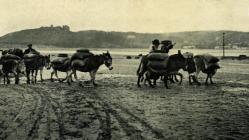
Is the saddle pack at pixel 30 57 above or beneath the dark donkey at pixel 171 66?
above

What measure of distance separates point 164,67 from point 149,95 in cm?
296

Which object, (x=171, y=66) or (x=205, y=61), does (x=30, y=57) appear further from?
(x=205, y=61)

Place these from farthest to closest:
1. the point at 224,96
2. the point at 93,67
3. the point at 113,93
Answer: the point at 93,67 → the point at 113,93 → the point at 224,96

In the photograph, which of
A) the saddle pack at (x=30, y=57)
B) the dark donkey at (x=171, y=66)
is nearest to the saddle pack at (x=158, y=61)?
the dark donkey at (x=171, y=66)

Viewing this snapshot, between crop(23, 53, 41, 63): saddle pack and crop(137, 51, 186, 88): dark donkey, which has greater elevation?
crop(23, 53, 41, 63): saddle pack

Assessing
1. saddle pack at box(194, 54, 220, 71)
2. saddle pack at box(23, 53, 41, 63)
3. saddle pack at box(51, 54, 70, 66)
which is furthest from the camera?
saddle pack at box(51, 54, 70, 66)

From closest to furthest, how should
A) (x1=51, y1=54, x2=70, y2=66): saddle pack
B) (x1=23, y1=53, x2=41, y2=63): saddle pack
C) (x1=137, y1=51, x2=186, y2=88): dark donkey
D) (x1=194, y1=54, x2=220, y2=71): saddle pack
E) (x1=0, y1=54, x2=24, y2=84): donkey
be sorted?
(x1=137, y1=51, x2=186, y2=88): dark donkey < (x1=194, y1=54, x2=220, y2=71): saddle pack < (x1=0, y1=54, x2=24, y2=84): donkey < (x1=23, y1=53, x2=41, y2=63): saddle pack < (x1=51, y1=54, x2=70, y2=66): saddle pack

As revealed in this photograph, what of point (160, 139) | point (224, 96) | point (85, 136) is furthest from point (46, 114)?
point (224, 96)

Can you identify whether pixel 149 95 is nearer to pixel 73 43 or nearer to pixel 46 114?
pixel 46 114

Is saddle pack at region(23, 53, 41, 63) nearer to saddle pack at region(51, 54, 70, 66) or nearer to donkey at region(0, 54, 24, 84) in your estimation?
donkey at region(0, 54, 24, 84)

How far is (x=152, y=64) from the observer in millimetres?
18328

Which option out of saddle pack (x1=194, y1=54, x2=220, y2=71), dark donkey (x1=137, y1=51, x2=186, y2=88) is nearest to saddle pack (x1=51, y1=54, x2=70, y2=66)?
dark donkey (x1=137, y1=51, x2=186, y2=88)

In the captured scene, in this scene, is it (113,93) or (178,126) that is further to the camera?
(113,93)

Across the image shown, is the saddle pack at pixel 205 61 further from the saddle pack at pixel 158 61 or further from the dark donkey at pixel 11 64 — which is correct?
the dark donkey at pixel 11 64
